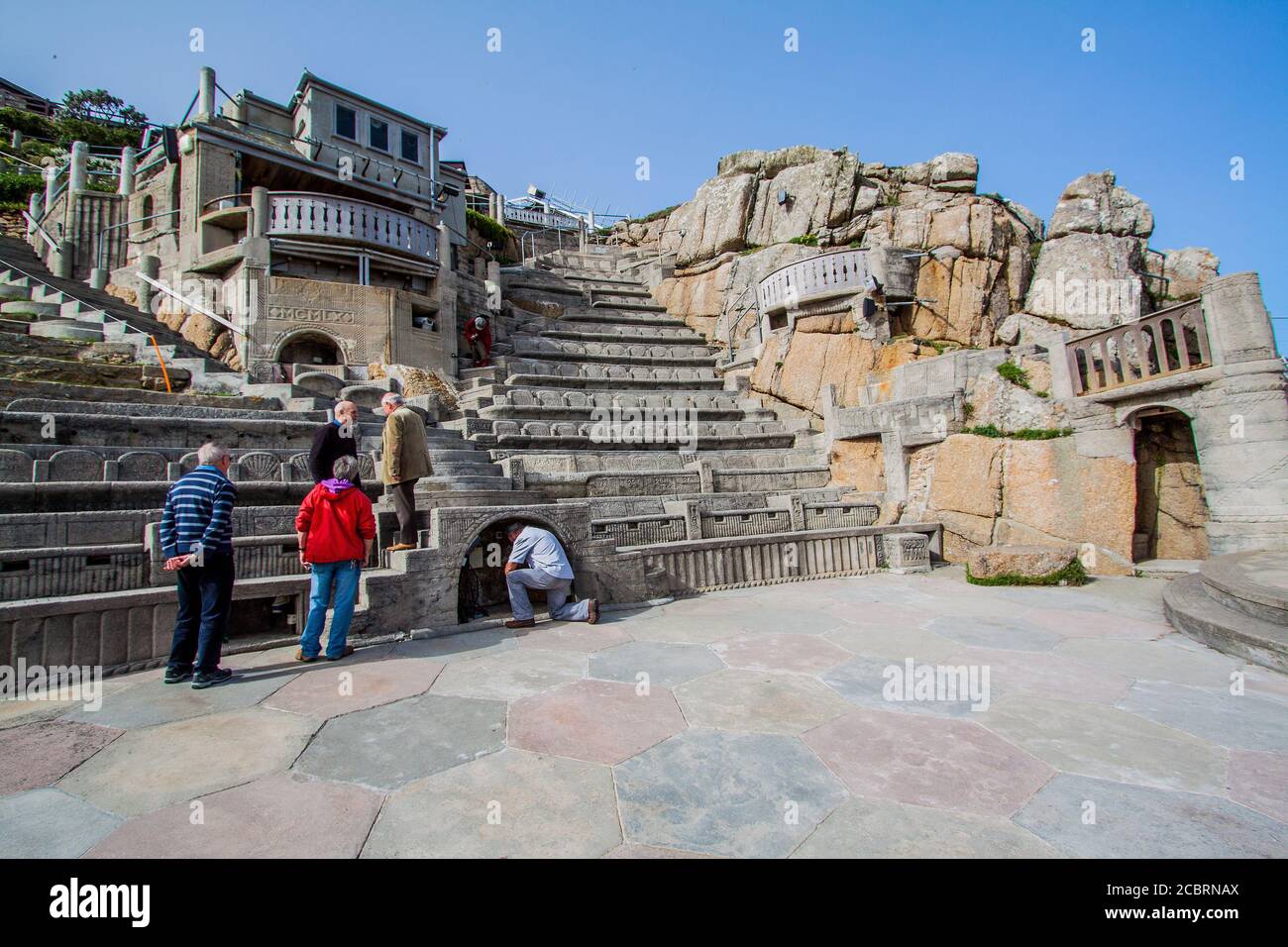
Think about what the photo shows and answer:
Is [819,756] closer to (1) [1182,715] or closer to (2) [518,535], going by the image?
(1) [1182,715]

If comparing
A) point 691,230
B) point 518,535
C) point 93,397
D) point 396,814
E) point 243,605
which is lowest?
point 396,814

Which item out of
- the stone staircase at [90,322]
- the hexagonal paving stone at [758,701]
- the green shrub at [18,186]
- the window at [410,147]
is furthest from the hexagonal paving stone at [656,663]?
the green shrub at [18,186]

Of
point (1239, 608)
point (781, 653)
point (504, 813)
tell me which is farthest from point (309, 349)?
point (1239, 608)

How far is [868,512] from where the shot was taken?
9.58m

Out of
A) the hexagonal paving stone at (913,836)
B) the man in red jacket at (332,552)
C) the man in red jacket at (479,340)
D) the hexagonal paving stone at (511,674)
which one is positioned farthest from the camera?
the man in red jacket at (479,340)

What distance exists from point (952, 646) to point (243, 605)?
6.18 meters

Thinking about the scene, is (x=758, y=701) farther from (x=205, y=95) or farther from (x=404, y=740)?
(x=205, y=95)

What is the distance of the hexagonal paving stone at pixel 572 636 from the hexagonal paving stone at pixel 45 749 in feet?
8.73

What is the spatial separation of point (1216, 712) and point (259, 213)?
63.7 ft

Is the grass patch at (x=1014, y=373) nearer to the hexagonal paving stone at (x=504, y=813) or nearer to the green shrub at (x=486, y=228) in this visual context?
the hexagonal paving stone at (x=504, y=813)

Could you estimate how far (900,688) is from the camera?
12.0ft

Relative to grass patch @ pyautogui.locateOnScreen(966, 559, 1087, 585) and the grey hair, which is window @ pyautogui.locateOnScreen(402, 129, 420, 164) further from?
grass patch @ pyautogui.locateOnScreen(966, 559, 1087, 585)

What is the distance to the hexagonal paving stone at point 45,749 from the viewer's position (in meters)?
2.56

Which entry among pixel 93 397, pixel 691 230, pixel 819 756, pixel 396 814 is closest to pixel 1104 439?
pixel 819 756
